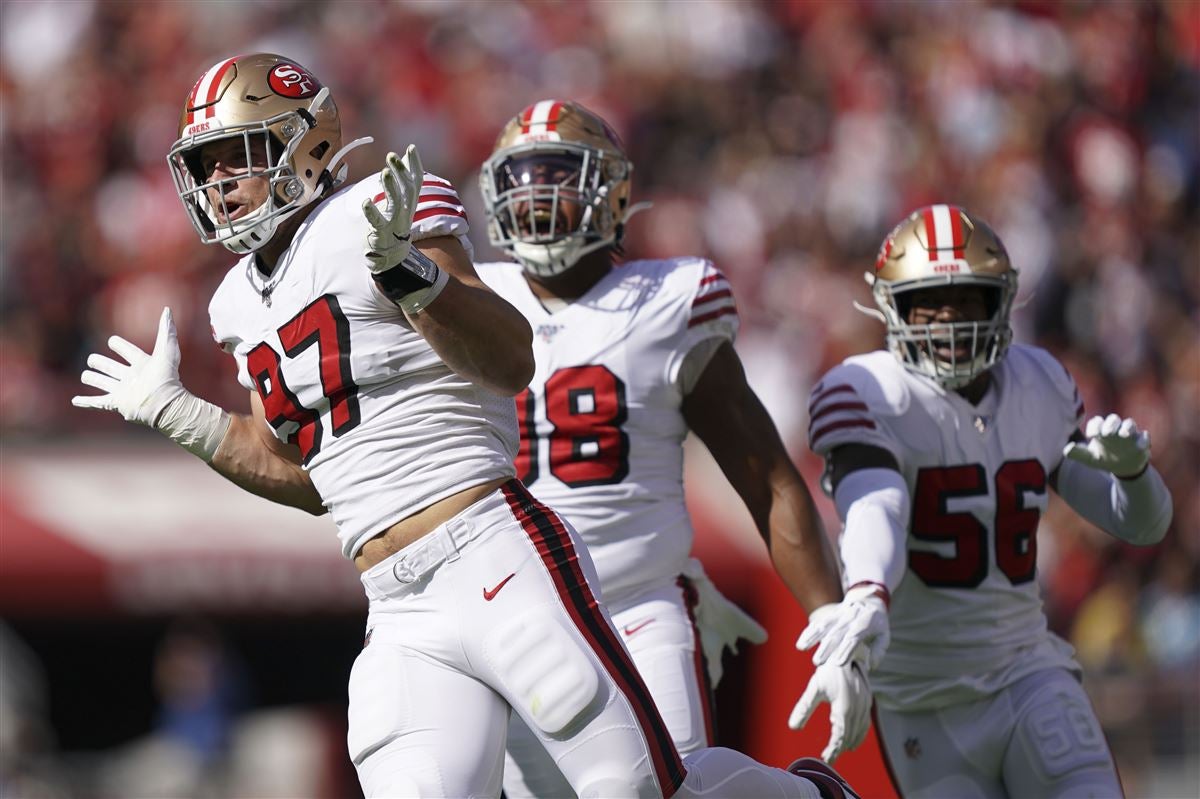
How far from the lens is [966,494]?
165 inches

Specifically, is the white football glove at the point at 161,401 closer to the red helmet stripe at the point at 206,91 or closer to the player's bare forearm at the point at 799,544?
the red helmet stripe at the point at 206,91

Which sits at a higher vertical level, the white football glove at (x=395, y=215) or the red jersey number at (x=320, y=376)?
the white football glove at (x=395, y=215)

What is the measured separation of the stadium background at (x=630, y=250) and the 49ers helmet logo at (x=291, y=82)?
3.25 m

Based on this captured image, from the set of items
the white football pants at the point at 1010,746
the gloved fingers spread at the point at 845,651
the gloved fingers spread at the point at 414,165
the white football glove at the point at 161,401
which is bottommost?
the white football pants at the point at 1010,746

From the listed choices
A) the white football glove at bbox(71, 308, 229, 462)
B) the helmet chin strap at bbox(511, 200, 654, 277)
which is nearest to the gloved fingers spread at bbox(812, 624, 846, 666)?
the helmet chin strap at bbox(511, 200, 654, 277)

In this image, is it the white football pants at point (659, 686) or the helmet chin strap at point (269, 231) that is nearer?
the helmet chin strap at point (269, 231)

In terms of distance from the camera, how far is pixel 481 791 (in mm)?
3092

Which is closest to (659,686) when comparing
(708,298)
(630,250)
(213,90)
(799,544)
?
(799,544)

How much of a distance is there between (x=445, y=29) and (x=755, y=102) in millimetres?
1977

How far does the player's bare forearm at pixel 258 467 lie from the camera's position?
3.66 meters

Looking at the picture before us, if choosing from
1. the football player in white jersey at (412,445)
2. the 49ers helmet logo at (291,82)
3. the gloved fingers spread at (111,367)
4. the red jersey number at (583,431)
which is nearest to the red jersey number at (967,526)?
the red jersey number at (583,431)

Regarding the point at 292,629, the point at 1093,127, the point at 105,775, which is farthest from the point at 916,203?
the point at 105,775

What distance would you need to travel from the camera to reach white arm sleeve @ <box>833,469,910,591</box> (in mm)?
3838

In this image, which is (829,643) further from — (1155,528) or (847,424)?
(1155,528)
